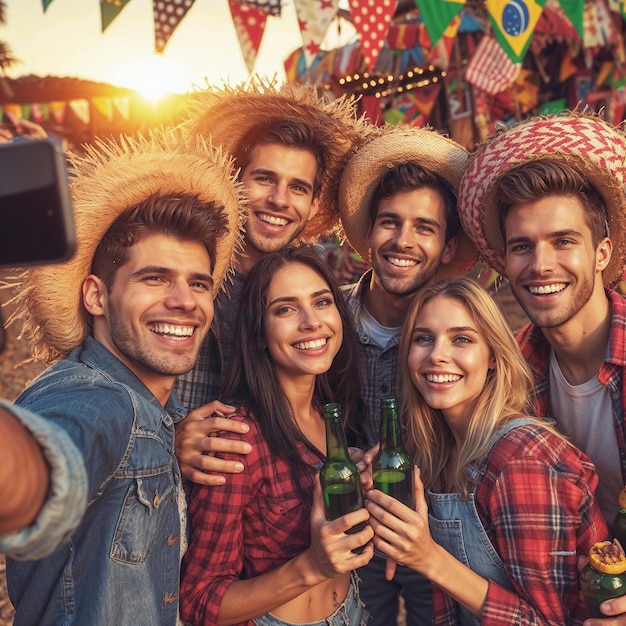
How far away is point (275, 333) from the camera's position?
2557 millimetres

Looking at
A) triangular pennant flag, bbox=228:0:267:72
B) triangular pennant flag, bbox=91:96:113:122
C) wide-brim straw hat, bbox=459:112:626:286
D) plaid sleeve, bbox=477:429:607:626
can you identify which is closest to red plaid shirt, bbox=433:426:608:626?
plaid sleeve, bbox=477:429:607:626

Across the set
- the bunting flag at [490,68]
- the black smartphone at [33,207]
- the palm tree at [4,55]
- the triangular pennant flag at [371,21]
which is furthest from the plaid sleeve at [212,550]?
the palm tree at [4,55]

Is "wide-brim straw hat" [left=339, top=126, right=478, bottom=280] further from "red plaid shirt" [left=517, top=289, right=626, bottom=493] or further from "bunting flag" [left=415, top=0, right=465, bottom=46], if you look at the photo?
"bunting flag" [left=415, top=0, right=465, bottom=46]

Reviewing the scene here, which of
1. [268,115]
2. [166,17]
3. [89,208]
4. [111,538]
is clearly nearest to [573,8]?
[166,17]

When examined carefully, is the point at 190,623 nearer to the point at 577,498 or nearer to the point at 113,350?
the point at 113,350

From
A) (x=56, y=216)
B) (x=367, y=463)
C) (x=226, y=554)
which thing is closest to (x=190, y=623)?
(x=226, y=554)

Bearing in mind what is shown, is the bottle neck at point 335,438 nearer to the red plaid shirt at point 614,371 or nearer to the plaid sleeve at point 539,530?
the plaid sleeve at point 539,530

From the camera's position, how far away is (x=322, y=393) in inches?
112

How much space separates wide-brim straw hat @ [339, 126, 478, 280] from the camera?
3188 millimetres

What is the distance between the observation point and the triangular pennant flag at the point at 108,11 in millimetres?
4875

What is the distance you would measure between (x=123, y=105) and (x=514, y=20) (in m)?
10.9

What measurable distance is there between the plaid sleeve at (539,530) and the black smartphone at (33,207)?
1724 mm

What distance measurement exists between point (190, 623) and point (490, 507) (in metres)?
1.14

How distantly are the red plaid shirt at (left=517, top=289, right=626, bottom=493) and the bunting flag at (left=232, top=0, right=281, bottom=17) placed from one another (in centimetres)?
435
